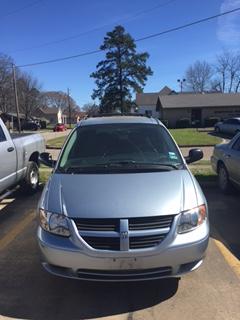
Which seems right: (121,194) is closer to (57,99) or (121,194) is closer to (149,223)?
(149,223)

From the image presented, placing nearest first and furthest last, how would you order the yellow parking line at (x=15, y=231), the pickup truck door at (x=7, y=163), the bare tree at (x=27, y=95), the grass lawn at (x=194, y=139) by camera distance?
the yellow parking line at (x=15, y=231) → the pickup truck door at (x=7, y=163) → the grass lawn at (x=194, y=139) → the bare tree at (x=27, y=95)

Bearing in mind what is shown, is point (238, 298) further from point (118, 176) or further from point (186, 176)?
point (118, 176)

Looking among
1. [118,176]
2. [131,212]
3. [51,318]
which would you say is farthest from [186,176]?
[51,318]

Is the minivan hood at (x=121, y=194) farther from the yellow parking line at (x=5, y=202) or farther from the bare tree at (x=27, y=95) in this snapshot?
the bare tree at (x=27, y=95)

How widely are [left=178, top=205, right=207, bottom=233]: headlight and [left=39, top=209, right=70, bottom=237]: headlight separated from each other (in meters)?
1.06

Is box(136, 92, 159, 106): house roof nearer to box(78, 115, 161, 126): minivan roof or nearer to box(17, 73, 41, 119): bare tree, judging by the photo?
box(17, 73, 41, 119): bare tree

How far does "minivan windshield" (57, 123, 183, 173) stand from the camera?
5152 mm

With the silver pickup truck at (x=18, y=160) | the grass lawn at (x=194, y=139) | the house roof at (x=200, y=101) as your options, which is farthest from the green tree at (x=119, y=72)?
the silver pickup truck at (x=18, y=160)

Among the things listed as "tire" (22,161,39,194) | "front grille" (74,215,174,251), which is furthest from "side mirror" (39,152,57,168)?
"tire" (22,161,39,194)

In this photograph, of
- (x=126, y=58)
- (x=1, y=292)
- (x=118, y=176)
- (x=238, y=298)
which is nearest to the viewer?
(x=238, y=298)

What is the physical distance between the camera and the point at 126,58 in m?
76.0

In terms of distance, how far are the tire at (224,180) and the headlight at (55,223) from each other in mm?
5253

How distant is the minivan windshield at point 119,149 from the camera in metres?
5.15

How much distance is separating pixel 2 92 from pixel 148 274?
77.0 metres
